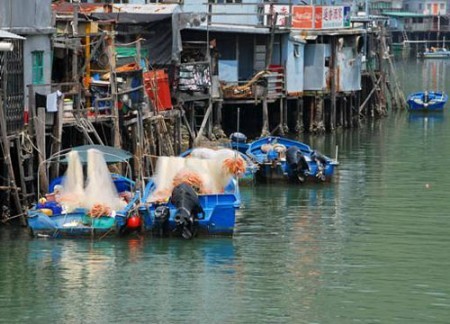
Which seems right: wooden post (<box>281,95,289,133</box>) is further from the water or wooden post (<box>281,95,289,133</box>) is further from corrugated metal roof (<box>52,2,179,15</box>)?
the water

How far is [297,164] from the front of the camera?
4188 centimetres

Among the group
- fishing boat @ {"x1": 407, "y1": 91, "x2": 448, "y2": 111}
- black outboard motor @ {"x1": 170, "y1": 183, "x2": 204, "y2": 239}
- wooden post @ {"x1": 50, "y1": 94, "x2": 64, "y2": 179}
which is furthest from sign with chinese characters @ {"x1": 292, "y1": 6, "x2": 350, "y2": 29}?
black outboard motor @ {"x1": 170, "y1": 183, "x2": 204, "y2": 239}

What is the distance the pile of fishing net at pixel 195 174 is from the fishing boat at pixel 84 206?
0.70m

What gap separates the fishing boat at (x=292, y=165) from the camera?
42.0 m

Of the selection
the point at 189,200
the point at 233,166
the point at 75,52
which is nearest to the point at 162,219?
the point at 189,200

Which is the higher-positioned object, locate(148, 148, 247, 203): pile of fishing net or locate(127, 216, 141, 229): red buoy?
locate(148, 148, 247, 203): pile of fishing net

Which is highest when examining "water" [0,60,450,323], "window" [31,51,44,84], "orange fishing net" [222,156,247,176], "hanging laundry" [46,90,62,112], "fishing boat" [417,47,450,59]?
"fishing boat" [417,47,450,59]

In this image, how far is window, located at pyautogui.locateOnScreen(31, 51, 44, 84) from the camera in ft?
115

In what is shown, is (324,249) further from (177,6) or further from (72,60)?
(177,6)

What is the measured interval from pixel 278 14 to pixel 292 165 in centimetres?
1490

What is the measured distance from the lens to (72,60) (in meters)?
38.0

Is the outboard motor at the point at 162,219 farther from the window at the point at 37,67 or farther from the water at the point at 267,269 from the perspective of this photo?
the window at the point at 37,67

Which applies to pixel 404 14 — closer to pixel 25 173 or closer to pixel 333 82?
pixel 333 82

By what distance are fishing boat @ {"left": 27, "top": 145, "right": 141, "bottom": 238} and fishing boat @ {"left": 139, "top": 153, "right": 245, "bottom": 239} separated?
48 cm
